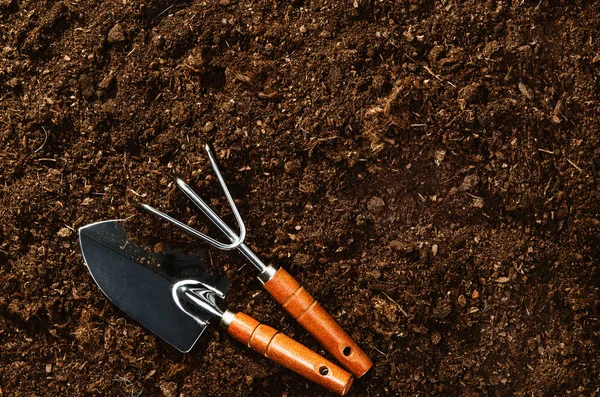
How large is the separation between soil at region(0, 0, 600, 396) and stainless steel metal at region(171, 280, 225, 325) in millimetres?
67

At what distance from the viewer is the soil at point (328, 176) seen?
5.53 feet

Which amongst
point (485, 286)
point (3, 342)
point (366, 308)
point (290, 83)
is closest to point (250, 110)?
point (290, 83)

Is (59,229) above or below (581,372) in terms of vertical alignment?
above

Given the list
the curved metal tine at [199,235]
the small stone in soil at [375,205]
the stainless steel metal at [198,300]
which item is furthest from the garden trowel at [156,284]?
the small stone in soil at [375,205]

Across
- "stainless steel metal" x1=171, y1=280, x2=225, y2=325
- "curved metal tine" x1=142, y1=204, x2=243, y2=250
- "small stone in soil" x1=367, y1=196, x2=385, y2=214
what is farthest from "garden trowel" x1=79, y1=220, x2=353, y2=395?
"small stone in soil" x1=367, y1=196, x2=385, y2=214

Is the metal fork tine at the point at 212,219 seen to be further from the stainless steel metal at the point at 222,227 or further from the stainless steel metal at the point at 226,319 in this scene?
the stainless steel metal at the point at 226,319

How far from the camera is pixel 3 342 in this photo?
1783 millimetres

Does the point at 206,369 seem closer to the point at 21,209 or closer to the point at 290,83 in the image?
the point at 21,209

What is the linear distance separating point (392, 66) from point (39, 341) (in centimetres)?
126

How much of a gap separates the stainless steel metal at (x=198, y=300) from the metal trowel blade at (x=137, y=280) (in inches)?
0.5

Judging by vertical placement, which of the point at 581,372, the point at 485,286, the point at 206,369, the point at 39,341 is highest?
the point at 39,341

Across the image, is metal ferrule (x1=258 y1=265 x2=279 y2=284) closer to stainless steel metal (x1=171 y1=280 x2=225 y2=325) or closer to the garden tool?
the garden tool

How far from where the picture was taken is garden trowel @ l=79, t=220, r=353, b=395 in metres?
1.71

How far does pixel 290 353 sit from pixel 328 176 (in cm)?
48
